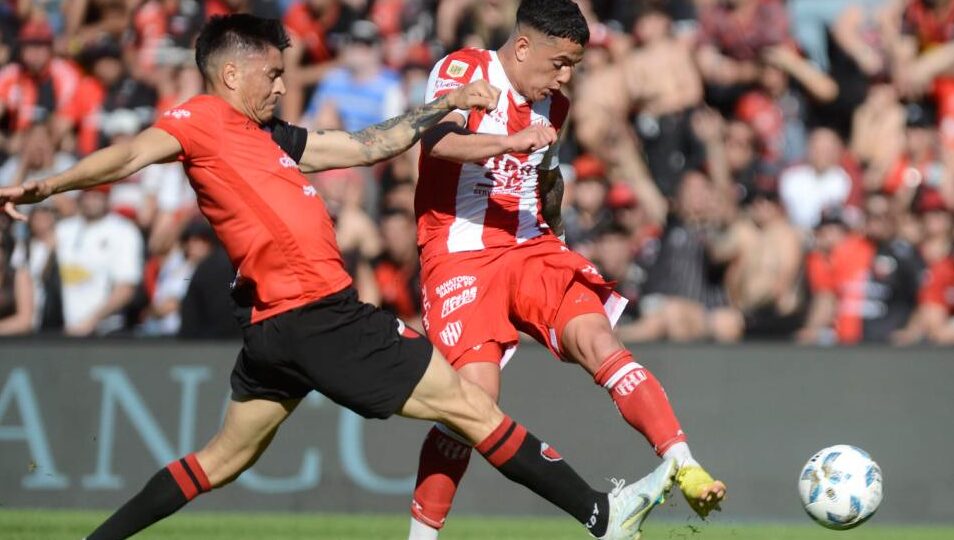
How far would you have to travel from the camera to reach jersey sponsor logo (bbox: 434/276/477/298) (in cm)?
775

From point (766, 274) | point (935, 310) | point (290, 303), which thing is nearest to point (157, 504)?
point (290, 303)

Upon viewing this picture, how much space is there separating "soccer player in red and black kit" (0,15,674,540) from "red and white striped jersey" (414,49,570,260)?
810mm

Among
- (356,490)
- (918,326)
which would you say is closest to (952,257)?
(918,326)

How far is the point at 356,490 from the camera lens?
39.0 feet

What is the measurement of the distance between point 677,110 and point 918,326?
2898mm

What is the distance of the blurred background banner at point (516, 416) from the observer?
11742 millimetres

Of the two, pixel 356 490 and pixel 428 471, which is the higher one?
pixel 428 471

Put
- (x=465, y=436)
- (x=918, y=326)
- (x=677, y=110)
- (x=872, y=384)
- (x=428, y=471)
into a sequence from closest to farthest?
1. (x=465, y=436)
2. (x=428, y=471)
3. (x=872, y=384)
4. (x=918, y=326)
5. (x=677, y=110)

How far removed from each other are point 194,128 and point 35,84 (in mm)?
8444

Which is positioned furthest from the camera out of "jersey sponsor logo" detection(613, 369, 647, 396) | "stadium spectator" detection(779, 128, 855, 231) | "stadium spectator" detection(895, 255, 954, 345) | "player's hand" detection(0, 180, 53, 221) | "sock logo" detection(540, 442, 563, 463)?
"stadium spectator" detection(779, 128, 855, 231)

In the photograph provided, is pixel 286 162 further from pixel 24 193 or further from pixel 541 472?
pixel 541 472

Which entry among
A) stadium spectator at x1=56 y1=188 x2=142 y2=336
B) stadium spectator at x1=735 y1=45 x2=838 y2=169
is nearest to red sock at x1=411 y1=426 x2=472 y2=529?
stadium spectator at x1=56 y1=188 x2=142 y2=336

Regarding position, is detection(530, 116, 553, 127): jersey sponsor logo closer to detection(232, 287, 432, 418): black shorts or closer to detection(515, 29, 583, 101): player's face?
detection(515, 29, 583, 101): player's face

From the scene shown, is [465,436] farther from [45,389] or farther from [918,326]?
[918,326]
